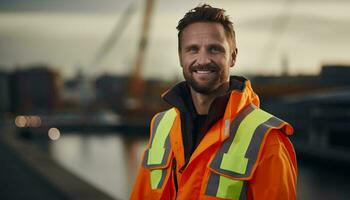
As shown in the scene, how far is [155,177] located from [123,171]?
44.2 m

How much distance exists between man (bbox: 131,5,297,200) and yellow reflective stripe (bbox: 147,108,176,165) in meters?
0.10

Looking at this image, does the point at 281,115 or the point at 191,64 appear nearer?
the point at 191,64

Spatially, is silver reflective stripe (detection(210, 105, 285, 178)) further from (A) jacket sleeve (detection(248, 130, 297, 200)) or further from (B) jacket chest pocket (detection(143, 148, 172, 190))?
(B) jacket chest pocket (detection(143, 148, 172, 190))

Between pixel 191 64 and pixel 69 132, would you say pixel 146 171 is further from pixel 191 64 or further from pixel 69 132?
pixel 69 132

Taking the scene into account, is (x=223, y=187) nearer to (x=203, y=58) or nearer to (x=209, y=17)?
(x=203, y=58)

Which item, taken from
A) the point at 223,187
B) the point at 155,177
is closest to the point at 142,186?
the point at 155,177

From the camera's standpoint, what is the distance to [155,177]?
2682 millimetres

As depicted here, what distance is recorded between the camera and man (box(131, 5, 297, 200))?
2.23 m

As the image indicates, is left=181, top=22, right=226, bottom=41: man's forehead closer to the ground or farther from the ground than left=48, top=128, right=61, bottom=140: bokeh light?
farther from the ground

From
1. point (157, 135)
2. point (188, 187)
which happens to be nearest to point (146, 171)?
→ point (157, 135)

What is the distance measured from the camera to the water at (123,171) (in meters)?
31.9

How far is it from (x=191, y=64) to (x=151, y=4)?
3334 inches

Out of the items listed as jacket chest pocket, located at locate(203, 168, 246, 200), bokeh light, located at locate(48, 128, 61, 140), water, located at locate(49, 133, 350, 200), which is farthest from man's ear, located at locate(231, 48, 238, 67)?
bokeh light, located at locate(48, 128, 61, 140)

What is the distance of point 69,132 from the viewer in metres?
98.4
